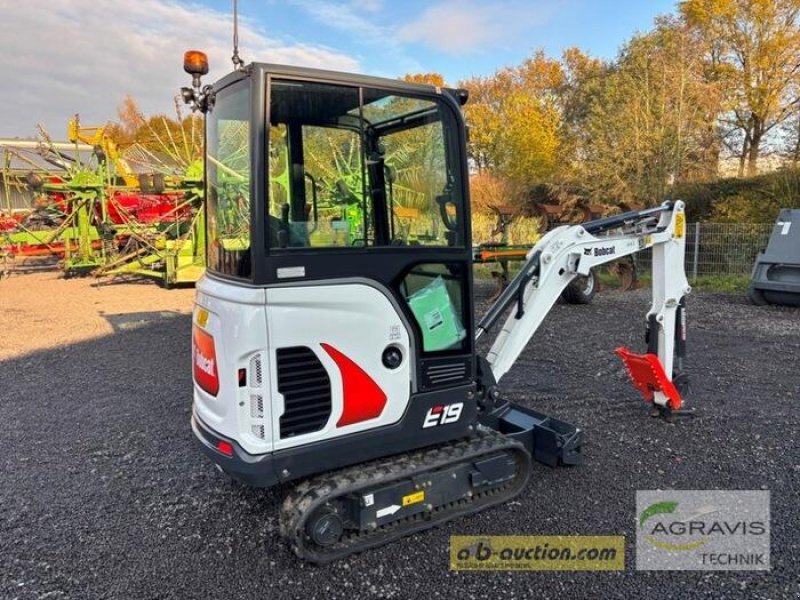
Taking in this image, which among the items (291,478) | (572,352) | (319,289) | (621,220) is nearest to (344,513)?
(291,478)

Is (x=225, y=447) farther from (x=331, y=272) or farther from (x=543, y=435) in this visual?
(x=543, y=435)

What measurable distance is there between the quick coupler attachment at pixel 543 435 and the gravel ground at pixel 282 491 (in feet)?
0.36

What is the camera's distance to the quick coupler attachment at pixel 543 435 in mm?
3623

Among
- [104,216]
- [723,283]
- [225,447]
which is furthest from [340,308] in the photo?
[104,216]

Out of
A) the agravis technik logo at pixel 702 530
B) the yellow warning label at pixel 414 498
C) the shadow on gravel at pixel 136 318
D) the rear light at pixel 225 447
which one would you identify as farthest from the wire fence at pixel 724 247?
the rear light at pixel 225 447

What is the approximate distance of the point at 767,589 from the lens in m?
2.61

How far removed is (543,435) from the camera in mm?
3689

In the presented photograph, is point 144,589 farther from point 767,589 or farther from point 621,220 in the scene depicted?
point 621,220

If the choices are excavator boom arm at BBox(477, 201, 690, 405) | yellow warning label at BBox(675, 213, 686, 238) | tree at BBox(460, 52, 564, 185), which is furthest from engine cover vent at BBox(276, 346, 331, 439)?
tree at BBox(460, 52, 564, 185)

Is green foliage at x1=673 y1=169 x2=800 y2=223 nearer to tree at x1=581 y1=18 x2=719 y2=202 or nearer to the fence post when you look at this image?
tree at x1=581 y1=18 x2=719 y2=202

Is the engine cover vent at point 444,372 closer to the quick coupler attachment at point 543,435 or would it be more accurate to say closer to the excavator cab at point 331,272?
the excavator cab at point 331,272

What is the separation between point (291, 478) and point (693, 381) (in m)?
4.37

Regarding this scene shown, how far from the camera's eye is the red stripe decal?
2.74 m

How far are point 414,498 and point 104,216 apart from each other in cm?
1267
